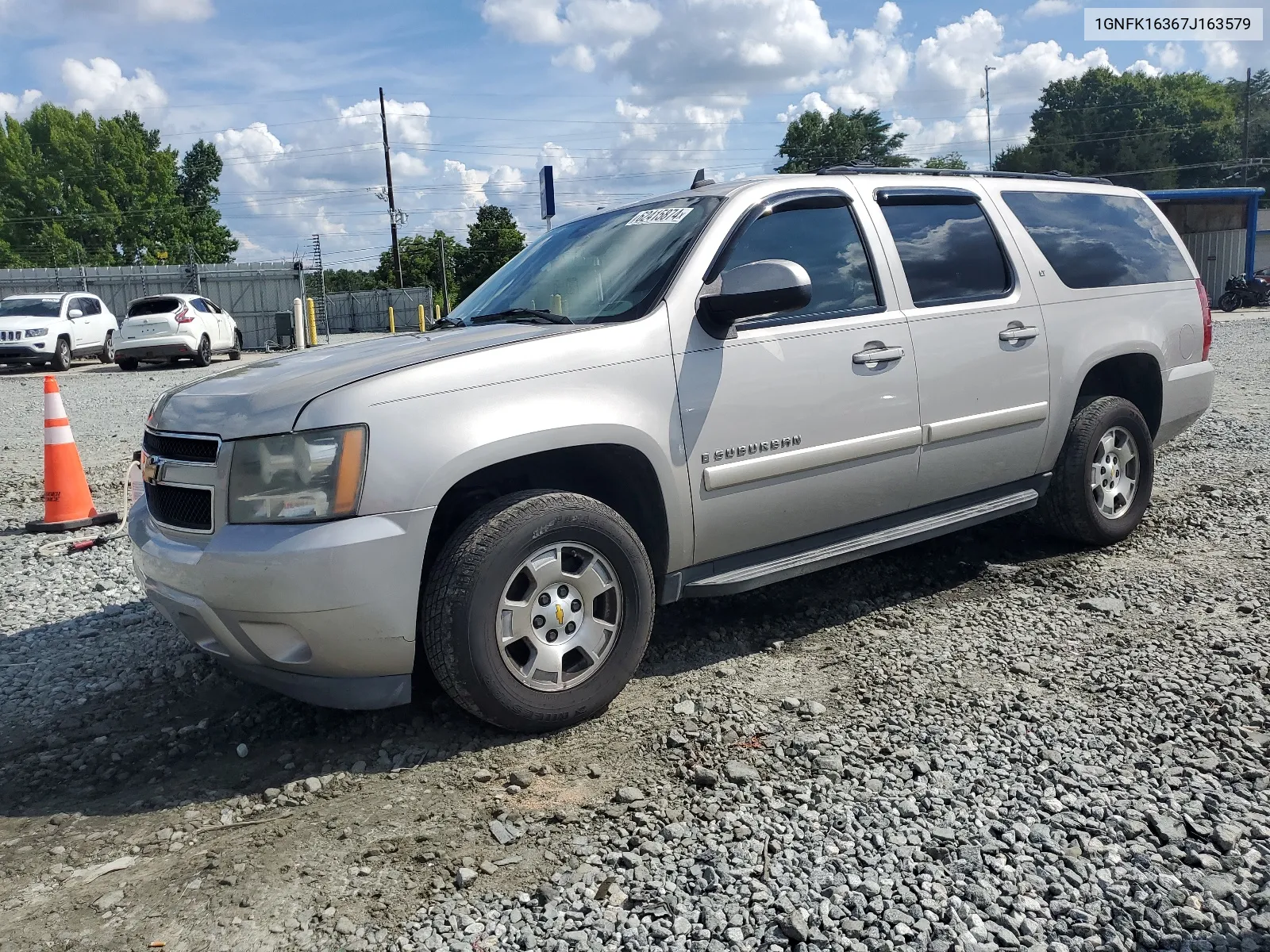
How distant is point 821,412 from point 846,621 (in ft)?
3.30

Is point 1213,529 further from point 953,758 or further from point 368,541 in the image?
point 368,541

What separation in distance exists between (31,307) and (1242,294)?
35870 millimetres

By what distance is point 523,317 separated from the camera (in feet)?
12.7

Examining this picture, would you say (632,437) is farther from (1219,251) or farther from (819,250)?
(1219,251)

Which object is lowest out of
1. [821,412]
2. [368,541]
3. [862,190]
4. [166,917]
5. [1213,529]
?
[166,917]

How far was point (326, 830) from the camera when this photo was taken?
274 centimetres

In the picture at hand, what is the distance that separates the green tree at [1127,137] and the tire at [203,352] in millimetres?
62563

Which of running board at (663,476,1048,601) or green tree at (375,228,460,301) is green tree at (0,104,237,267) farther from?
running board at (663,476,1048,601)

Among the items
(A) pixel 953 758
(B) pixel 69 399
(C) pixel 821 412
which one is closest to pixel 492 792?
(A) pixel 953 758

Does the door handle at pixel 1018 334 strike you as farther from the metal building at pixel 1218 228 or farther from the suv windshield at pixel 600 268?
the metal building at pixel 1218 228

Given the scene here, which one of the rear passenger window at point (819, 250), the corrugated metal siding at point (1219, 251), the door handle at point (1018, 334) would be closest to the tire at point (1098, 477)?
the door handle at point (1018, 334)

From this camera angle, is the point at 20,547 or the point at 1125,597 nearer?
the point at 1125,597

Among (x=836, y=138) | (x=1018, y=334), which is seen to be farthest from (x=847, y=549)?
(x=836, y=138)

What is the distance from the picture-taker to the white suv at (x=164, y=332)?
19.5 meters
